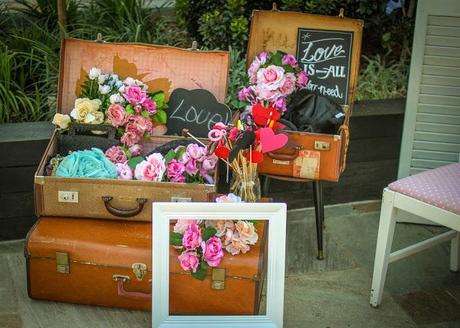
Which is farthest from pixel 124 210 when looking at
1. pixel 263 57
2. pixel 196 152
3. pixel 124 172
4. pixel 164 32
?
pixel 164 32

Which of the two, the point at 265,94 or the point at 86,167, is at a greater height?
the point at 265,94

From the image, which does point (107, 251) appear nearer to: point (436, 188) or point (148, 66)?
point (148, 66)

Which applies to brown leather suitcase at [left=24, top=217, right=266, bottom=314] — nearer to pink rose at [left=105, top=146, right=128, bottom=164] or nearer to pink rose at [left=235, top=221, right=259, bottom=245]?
pink rose at [left=235, top=221, right=259, bottom=245]

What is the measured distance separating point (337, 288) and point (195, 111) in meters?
1.03

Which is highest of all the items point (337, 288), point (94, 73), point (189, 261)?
point (94, 73)

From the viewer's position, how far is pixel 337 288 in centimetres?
331

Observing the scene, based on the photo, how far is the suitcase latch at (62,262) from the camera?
291cm

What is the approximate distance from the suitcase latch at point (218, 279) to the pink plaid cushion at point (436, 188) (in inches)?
30.6

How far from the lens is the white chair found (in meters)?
2.82

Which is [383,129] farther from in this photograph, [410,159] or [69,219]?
[69,219]

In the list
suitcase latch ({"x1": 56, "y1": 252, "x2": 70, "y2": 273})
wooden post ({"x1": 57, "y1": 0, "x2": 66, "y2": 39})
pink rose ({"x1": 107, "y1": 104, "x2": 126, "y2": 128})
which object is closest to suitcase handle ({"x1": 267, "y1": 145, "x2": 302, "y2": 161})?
pink rose ({"x1": 107, "y1": 104, "x2": 126, "y2": 128})

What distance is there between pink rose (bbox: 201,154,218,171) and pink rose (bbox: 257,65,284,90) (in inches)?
17.3

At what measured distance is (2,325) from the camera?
295 cm

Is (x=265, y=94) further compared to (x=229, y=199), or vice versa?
(x=265, y=94)
